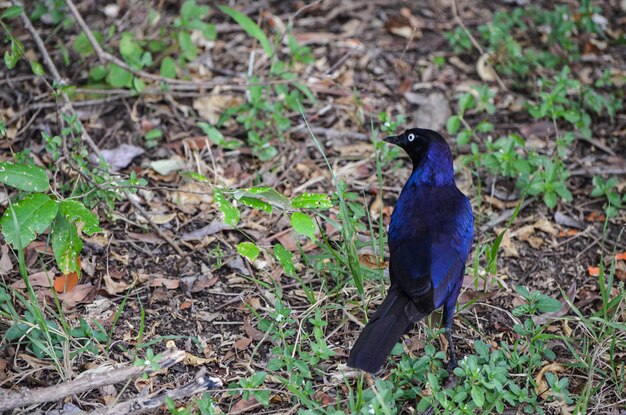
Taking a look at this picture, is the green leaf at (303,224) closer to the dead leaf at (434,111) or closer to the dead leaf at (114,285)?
the dead leaf at (114,285)

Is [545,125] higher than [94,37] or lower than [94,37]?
lower

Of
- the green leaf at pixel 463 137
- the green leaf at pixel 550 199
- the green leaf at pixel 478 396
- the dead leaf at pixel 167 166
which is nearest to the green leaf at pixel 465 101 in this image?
the green leaf at pixel 463 137

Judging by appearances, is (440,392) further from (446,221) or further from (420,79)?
(420,79)

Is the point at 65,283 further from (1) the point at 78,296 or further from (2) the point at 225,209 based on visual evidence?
(2) the point at 225,209

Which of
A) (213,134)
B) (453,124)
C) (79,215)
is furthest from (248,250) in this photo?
(453,124)

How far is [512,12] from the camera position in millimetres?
6148

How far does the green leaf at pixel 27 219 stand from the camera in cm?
320

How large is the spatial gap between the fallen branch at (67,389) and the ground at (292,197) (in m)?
0.17

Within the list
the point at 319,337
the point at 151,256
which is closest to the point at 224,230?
the point at 151,256

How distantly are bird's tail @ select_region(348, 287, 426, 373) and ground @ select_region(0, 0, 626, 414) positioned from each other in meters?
0.18

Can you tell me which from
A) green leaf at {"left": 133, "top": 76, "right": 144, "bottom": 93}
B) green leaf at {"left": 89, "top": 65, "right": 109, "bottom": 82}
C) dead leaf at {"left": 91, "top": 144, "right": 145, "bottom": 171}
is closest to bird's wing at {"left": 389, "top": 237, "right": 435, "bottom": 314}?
dead leaf at {"left": 91, "top": 144, "right": 145, "bottom": 171}

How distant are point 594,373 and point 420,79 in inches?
108

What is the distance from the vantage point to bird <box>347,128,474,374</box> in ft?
10.6

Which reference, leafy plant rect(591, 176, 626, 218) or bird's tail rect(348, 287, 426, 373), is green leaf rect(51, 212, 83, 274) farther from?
leafy plant rect(591, 176, 626, 218)
